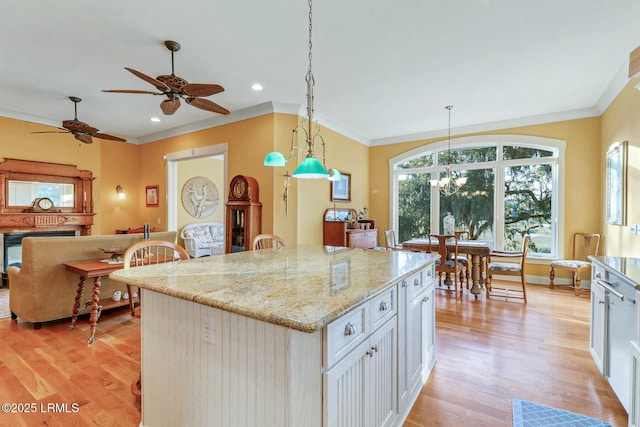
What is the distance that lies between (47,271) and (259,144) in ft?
9.66

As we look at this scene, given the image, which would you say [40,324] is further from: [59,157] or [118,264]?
[59,157]

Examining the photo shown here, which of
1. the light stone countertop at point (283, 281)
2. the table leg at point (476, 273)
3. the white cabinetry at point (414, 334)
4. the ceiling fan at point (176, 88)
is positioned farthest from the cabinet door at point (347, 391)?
the table leg at point (476, 273)

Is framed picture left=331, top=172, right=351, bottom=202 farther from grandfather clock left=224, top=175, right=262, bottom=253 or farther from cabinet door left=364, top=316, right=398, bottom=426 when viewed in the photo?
cabinet door left=364, top=316, right=398, bottom=426

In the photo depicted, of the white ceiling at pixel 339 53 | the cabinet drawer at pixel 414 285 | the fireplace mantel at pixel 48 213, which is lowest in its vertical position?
the cabinet drawer at pixel 414 285

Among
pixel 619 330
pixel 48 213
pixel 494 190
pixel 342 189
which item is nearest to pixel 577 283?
pixel 494 190

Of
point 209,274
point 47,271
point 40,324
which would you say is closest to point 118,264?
point 47,271

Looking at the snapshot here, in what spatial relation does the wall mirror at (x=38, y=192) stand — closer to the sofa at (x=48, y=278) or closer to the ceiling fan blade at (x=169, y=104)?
the sofa at (x=48, y=278)

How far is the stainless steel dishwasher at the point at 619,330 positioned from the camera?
1682 millimetres

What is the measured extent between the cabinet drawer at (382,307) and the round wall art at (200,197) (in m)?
6.53

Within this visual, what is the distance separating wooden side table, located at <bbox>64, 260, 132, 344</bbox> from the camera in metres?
2.84

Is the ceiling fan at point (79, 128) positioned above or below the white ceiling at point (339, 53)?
below

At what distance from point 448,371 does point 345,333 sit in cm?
167

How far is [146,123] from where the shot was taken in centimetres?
559

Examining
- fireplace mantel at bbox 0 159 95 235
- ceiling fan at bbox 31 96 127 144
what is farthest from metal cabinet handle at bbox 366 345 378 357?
fireplace mantel at bbox 0 159 95 235
